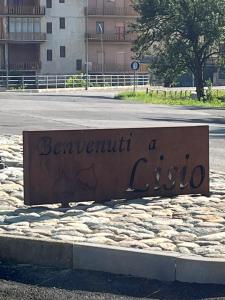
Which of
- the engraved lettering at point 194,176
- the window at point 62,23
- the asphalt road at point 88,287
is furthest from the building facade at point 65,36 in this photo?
the asphalt road at point 88,287

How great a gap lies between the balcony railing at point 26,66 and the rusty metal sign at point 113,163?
223 ft

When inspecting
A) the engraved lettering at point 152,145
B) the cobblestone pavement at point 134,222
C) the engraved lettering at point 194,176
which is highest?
the engraved lettering at point 152,145

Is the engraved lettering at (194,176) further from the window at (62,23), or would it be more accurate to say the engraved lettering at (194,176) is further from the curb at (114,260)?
the window at (62,23)

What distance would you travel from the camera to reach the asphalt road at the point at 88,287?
20.5 feet

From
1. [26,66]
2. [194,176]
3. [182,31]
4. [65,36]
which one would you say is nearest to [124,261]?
[194,176]

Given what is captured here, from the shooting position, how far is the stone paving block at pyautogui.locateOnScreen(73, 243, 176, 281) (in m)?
6.83

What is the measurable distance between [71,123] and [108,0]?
2346 inches

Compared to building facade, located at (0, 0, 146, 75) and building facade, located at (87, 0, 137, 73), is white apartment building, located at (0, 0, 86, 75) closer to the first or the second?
building facade, located at (0, 0, 146, 75)

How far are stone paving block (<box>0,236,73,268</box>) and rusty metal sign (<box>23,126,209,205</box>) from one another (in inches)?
70.3

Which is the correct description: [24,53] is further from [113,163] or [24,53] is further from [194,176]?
[113,163]

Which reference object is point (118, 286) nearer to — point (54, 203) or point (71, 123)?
point (54, 203)

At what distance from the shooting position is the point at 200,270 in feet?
21.9

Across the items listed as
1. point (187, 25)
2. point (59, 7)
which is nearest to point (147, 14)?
point (187, 25)

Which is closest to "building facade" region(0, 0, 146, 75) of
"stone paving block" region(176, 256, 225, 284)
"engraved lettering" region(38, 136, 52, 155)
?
"engraved lettering" region(38, 136, 52, 155)
